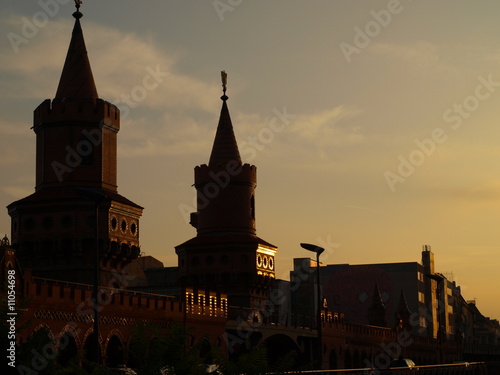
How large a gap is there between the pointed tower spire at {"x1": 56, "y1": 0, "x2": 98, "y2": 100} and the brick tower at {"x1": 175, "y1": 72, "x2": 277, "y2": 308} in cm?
1652

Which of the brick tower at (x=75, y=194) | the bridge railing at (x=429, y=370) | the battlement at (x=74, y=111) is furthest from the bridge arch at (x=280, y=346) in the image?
the battlement at (x=74, y=111)

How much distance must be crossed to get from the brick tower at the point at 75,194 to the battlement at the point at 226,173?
592 inches

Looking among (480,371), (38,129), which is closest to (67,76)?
(38,129)

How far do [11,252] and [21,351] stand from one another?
2478 centimetres

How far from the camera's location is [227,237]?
61.9 m

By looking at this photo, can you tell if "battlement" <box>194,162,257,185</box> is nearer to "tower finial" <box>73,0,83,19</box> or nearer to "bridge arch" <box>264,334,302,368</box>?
"bridge arch" <box>264,334,302,368</box>

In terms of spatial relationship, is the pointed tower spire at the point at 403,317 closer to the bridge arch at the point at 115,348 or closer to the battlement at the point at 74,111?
the battlement at the point at 74,111

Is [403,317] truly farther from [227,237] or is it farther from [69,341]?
[69,341]

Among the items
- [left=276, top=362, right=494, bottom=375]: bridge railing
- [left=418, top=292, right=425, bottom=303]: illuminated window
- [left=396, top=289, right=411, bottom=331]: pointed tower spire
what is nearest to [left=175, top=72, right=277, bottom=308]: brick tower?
[left=276, top=362, right=494, bottom=375]: bridge railing

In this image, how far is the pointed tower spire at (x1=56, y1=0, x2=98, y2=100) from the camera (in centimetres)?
4903

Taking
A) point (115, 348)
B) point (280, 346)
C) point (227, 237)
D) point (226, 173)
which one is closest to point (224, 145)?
point (226, 173)

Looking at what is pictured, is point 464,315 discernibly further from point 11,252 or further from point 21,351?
point 21,351

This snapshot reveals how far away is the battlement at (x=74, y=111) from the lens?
48.1 m

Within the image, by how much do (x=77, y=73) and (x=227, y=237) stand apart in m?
17.9
